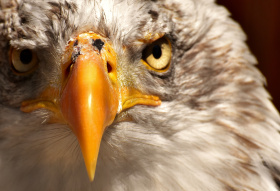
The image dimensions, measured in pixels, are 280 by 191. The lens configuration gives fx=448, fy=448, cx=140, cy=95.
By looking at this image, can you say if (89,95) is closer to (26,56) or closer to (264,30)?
(26,56)

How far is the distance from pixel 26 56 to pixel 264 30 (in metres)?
1.71

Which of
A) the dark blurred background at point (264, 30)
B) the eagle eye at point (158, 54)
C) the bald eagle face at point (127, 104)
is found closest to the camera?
the bald eagle face at point (127, 104)

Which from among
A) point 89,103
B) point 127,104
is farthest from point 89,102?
point 127,104

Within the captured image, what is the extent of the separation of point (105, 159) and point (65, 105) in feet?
0.91

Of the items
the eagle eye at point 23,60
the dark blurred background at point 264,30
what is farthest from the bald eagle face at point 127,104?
the dark blurred background at point 264,30

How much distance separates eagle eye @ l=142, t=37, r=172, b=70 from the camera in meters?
1.41

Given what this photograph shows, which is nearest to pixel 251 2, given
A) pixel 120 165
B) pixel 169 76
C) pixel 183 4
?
pixel 183 4

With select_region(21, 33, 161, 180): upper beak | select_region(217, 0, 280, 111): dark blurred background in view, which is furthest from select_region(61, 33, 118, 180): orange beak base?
select_region(217, 0, 280, 111): dark blurred background

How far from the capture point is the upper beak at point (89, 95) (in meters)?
1.12

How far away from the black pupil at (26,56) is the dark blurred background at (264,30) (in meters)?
1.66

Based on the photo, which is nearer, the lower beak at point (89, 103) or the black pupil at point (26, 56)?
the lower beak at point (89, 103)

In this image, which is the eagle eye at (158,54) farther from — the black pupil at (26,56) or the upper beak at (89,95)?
the black pupil at (26,56)

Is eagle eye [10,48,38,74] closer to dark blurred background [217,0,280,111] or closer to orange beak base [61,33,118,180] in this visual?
orange beak base [61,33,118,180]

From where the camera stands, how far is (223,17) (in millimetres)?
1730
